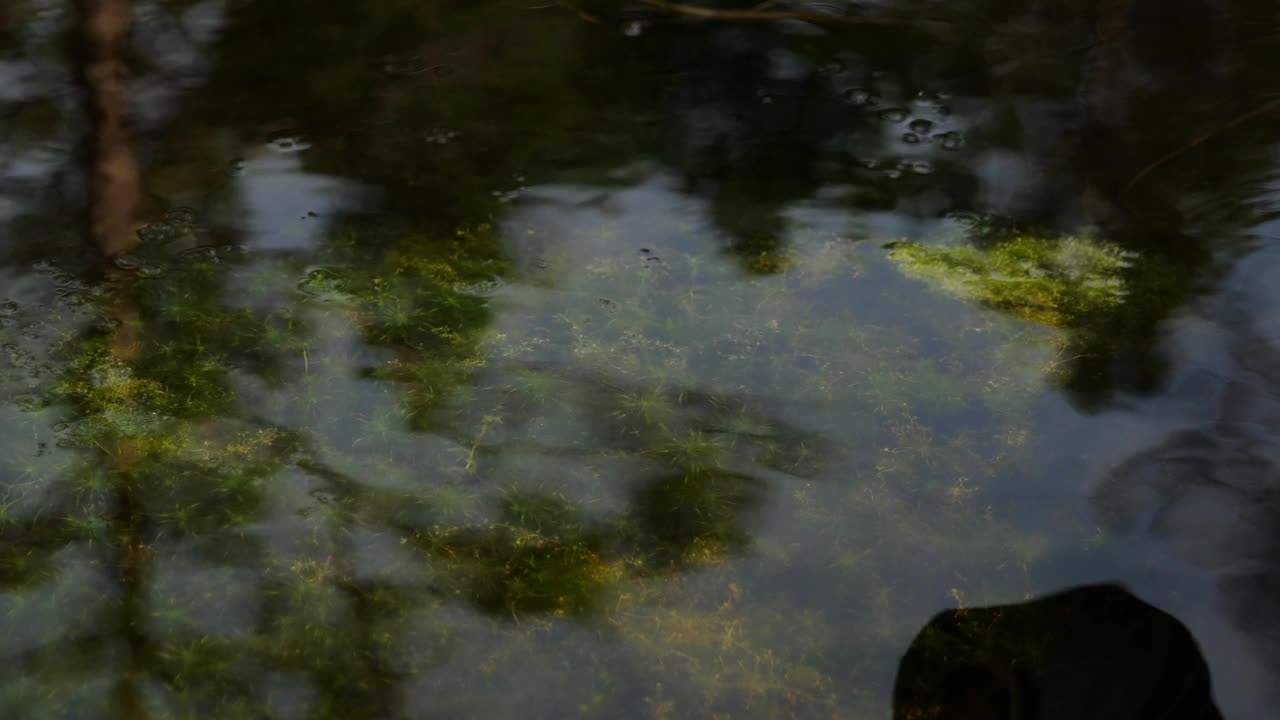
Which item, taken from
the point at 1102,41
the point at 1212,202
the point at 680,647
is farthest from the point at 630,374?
the point at 1102,41

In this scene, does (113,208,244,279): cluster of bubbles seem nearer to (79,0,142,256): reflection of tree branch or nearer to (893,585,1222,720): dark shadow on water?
(79,0,142,256): reflection of tree branch

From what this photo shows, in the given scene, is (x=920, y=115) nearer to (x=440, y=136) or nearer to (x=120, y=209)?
(x=440, y=136)

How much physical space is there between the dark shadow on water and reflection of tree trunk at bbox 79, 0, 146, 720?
1.48m

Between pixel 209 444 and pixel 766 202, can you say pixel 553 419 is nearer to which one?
pixel 209 444

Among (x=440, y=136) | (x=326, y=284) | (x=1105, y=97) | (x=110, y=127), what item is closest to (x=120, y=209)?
(x=110, y=127)

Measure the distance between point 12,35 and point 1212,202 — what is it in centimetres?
396

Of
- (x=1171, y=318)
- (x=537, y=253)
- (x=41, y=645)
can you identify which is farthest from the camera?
(x=537, y=253)

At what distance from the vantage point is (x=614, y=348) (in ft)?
8.54

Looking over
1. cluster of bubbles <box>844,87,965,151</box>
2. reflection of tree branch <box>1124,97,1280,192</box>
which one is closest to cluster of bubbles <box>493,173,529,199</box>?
cluster of bubbles <box>844,87,965,151</box>

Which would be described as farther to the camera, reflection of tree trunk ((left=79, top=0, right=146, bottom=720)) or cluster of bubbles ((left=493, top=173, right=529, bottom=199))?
cluster of bubbles ((left=493, top=173, right=529, bottom=199))

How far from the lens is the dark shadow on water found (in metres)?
1.92

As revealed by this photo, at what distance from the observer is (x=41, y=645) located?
1967 millimetres

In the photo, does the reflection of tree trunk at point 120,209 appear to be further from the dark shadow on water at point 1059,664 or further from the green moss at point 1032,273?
the green moss at point 1032,273

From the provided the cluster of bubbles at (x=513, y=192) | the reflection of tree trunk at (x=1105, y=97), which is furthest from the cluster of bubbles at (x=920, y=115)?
the cluster of bubbles at (x=513, y=192)
